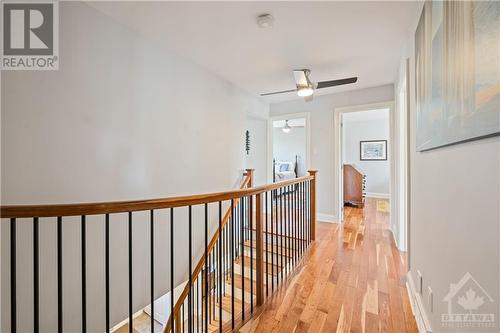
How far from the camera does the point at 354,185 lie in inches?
224

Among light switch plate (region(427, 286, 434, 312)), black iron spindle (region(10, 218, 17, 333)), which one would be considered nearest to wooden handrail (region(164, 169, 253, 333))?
black iron spindle (region(10, 218, 17, 333))

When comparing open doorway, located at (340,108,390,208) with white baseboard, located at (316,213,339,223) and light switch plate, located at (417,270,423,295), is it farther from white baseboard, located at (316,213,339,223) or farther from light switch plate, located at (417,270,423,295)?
light switch plate, located at (417,270,423,295)

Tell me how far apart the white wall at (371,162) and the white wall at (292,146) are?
1.85m

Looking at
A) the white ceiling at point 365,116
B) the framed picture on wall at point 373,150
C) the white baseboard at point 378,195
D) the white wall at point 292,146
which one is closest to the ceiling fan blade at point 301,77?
the white ceiling at point 365,116

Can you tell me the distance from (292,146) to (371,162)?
302 cm

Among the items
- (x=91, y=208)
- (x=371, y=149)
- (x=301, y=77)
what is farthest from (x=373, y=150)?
(x=91, y=208)

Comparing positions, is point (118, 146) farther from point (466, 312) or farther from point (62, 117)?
point (466, 312)

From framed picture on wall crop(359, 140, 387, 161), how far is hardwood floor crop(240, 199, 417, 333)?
447cm

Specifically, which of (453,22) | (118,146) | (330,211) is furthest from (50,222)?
(330,211)

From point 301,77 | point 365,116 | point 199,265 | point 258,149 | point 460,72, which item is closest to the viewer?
point 460,72

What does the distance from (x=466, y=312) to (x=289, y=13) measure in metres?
2.22

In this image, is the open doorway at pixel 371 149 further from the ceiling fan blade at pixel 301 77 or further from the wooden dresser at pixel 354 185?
the ceiling fan blade at pixel 301 77

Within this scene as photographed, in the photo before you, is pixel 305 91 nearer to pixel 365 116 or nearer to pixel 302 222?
pixel 302 222

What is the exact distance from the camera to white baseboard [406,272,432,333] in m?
1.40
